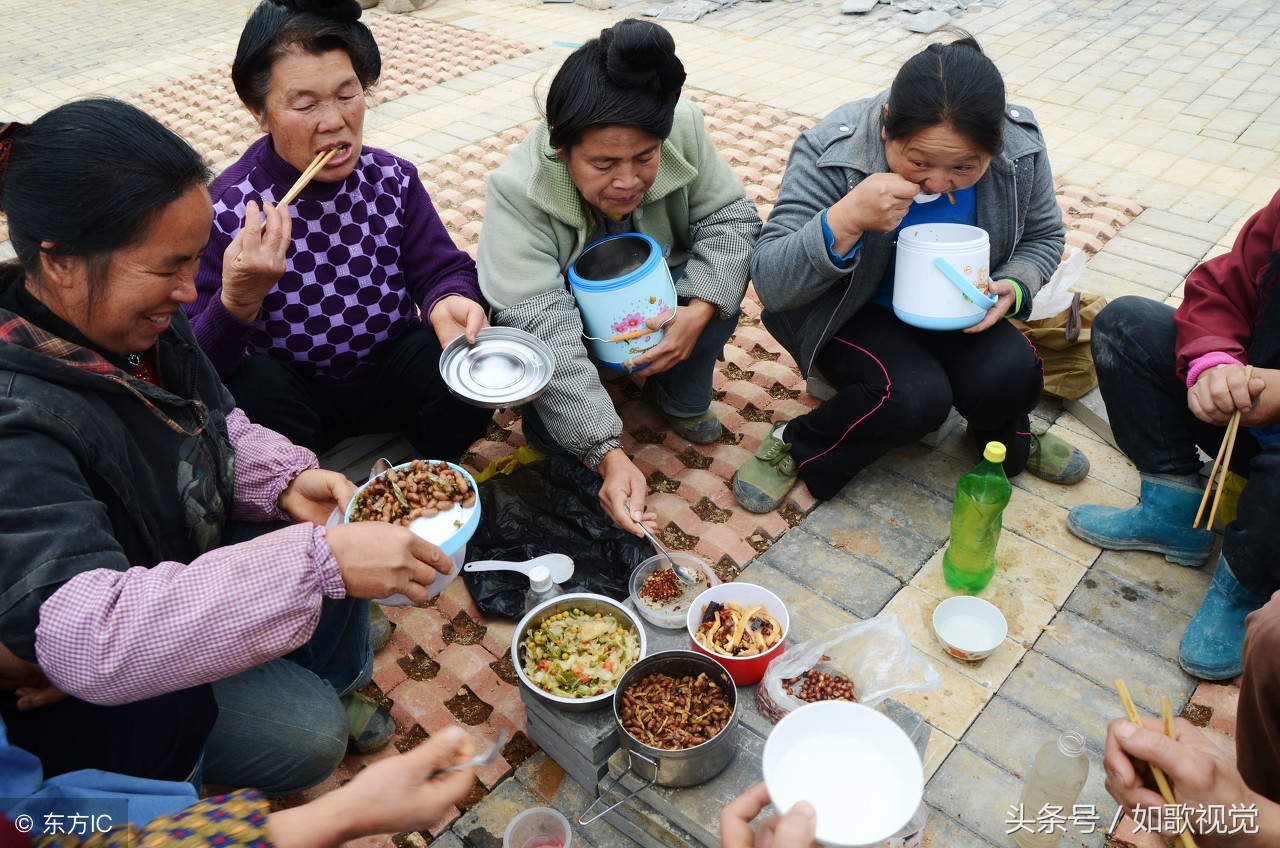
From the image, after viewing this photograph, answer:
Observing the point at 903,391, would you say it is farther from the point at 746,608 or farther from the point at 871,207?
the point at 746,608

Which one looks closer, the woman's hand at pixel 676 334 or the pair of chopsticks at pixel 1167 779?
the pair of chopsticks at pixel 1167 779

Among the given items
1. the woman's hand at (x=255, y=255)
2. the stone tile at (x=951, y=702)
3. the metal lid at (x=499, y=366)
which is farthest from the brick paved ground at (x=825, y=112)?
the woman's hand at (x=255, y=255)

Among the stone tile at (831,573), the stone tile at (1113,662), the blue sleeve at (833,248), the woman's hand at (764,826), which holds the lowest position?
the stone tile at (1113,662)

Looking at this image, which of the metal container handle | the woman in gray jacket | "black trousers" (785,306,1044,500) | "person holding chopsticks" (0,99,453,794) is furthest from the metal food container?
"black trousers" (785,306,1044,500)

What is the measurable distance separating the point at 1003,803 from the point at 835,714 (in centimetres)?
80

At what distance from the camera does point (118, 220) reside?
1.68 metres

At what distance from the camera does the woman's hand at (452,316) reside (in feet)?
9.54

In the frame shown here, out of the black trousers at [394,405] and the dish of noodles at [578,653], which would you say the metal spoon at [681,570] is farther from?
the black trousers at [394,405]

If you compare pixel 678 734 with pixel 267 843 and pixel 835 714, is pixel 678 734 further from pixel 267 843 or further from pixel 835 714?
pixel 267 843

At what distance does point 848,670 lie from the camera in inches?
93.6

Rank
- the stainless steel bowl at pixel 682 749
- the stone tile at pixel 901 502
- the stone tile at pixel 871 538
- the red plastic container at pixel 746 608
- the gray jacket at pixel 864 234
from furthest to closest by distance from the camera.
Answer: the stone tile at pixel 901 502 < the stone tile at pixel 871 538 < the gray jacket at pixel 864 234 < the red plastic container at pixel 746 608 < the stainless steel bowl at pixel 682 749

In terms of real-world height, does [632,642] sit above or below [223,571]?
below

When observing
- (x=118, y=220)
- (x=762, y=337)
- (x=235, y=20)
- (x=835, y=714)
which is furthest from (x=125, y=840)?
(x=235, y=20)

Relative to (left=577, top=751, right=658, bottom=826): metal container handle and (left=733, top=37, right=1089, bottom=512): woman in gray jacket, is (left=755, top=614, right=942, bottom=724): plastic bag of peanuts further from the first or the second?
(left=733, top=37, right=1089, bottom=512): woman in gray jacket
